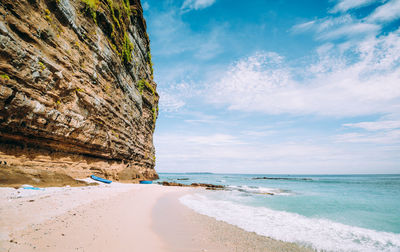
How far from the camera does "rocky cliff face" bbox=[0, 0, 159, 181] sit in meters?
9.11

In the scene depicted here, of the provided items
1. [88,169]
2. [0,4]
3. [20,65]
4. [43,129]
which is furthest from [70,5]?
[88,169]

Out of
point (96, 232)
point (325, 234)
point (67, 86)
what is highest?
point (67, 86)

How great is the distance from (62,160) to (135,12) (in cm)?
2316

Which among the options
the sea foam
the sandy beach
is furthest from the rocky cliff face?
the sea foam

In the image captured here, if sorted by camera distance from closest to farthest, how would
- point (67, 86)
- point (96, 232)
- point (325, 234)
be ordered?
point (96, 232)
point (325, 234)
point (67, 86)

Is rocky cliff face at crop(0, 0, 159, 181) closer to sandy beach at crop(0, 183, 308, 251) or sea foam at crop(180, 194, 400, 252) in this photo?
sandy beach at crop(0, 183, 308, 251)

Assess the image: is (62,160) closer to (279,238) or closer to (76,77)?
(76,77)

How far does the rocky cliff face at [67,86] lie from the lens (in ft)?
29.9

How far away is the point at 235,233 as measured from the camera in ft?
21.5

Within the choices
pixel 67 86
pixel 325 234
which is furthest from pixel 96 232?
pixel 67 86

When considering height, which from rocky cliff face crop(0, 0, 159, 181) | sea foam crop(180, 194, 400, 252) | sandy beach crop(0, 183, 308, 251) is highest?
rocky cliff face crop(0, 0, 159, 181)

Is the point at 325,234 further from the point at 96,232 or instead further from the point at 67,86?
the point at 67,86

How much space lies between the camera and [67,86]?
11.9 meters

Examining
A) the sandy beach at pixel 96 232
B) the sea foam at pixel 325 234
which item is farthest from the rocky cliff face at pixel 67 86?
the sea foam at pixel 325 234
